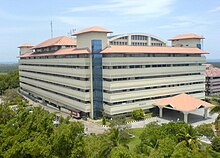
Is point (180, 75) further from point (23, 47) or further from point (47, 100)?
point (23, 47)

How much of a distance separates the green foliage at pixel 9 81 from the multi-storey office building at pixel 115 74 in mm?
44549

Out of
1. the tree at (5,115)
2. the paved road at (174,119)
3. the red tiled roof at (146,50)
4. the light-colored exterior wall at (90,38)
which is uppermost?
the light-colored exterior wall at (90,38)

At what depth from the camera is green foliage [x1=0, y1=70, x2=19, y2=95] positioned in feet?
347

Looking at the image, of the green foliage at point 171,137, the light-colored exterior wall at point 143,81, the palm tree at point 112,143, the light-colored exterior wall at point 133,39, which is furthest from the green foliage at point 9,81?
the green foliage at point 171,137

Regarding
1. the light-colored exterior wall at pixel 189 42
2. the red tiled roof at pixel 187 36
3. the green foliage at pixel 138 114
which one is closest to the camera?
the green foliage at pixel 138 114

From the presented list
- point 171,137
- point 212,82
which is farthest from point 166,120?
point 212,82

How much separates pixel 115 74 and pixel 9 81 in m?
75.2

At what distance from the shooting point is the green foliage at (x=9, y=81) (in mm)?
105637

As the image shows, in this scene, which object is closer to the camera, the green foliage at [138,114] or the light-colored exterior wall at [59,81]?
the green foliage at [138,114]

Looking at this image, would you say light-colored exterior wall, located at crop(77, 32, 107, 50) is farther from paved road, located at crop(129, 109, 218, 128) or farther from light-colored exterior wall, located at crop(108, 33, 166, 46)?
paved road, located at crop(129, 109, 218, 128)

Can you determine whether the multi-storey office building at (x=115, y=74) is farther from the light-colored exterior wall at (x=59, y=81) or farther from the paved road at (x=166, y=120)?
the paved road at (x=166, y=120)

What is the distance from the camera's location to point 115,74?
176 ft

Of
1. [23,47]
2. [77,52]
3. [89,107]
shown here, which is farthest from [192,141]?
[23,47]

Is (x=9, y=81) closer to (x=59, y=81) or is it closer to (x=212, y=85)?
(x=59, y=81)
